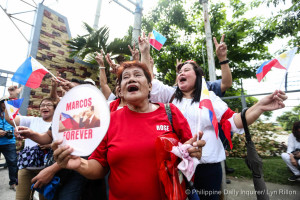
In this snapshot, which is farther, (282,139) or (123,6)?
(123,6)

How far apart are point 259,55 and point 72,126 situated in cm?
1386

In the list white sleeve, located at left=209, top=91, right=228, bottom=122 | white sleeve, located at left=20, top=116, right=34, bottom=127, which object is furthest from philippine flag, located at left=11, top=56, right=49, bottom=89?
white sleeve, located at left=209, top=91, right=228, bottom=122

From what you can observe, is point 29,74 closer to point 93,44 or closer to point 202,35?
point 93,44

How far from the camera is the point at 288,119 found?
5430mm

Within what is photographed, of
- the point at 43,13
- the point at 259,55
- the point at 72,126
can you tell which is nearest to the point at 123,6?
the point at 43,13

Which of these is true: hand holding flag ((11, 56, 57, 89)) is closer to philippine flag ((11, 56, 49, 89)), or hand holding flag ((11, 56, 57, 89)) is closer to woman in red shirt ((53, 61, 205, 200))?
philippine flag ((11, 56, 49, 89))

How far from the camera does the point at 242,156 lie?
5719 millimetres

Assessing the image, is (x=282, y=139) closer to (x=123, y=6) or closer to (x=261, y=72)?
(x=261, y=72)

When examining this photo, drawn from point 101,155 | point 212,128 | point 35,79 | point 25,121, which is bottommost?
point 101,155

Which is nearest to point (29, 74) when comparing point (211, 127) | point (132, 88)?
point (132, 88)

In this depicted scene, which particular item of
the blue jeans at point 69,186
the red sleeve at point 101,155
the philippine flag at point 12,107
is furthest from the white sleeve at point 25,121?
the red sleeve at point 101,155

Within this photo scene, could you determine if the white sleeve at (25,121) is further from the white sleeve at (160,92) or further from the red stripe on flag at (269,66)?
the red stripe on flag at (269,66)

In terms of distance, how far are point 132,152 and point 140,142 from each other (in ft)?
0.27

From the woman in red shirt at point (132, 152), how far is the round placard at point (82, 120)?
0.07m
